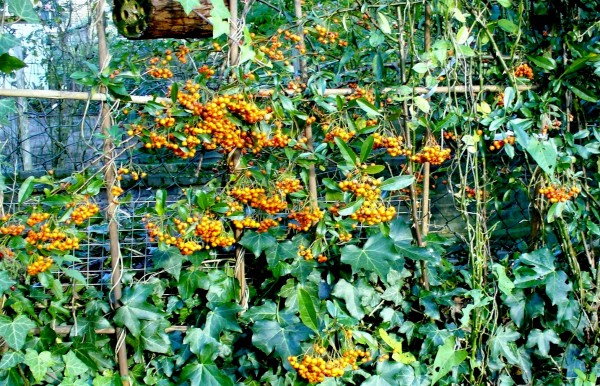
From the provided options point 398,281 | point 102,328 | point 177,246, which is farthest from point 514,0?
point 102,328

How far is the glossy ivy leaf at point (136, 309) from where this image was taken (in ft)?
7.98

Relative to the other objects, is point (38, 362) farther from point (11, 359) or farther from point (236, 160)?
point (236, 160)

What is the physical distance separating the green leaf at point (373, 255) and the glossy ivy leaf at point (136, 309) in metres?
0.71

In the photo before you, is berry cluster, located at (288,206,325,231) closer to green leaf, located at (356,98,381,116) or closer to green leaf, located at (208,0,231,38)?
green leaf, located at (356,98,381,116)

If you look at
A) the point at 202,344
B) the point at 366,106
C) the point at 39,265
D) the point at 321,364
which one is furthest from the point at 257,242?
the point at 39,265

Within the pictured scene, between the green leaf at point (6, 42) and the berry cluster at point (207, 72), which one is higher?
the green leaf at point (6, 42)

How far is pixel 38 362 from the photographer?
2332mm

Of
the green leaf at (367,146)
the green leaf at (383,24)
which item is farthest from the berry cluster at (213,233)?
the green leaf at (383,24)

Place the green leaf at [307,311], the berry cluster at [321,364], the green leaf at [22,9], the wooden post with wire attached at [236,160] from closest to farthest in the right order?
the green leaf at [22,9]
the berry cluster at [321,364]
the green leaf at [307,311]
the wooden post with wire attached at [236,160]

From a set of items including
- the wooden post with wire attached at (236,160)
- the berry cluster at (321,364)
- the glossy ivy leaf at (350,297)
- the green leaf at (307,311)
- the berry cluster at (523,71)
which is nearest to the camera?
the berry cluster at (321,364)

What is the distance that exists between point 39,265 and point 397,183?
4.11 feet

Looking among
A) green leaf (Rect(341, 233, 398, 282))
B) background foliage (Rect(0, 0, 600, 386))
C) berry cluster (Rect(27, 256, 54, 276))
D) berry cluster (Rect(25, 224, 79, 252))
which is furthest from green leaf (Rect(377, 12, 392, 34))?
berry cluster (Rect(27, 256, 54, 276))

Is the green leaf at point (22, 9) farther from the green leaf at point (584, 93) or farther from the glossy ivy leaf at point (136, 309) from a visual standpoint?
the green leaf at point (584, 93)

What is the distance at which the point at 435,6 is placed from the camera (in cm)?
254
